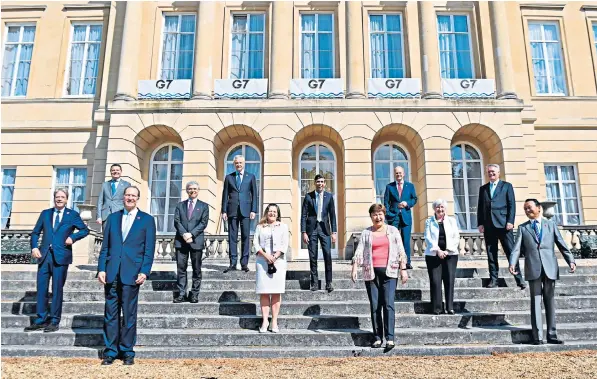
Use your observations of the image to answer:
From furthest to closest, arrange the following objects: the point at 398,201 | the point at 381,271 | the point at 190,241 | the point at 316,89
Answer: the point at 316,89 → the point at 398,201 → the point at 190,241 → the point at 381,271

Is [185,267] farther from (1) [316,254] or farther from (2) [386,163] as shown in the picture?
(2) [386,163]

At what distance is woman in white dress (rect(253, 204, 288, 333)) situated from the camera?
595cm

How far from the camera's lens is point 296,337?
575 centimetres

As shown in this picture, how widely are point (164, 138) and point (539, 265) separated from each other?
11967mm

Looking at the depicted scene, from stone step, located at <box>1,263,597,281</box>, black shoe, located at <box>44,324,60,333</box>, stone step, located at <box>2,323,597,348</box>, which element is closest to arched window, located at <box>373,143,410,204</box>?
stone step, located at <box>1,263,597,281</box>

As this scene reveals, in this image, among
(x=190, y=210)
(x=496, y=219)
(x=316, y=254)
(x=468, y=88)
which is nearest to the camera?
(x=190, y=210)

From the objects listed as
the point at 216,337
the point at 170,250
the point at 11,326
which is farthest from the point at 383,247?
the point at 170,250

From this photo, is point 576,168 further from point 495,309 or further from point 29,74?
point 29,74

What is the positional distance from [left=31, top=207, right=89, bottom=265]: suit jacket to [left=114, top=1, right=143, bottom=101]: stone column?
831cm

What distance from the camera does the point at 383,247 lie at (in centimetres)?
553

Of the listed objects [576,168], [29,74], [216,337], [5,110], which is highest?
[29,74]

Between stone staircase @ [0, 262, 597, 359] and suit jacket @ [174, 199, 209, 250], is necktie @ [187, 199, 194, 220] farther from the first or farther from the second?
stone staircase @ [0, 262, 597, 359]

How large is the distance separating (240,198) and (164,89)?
785cm

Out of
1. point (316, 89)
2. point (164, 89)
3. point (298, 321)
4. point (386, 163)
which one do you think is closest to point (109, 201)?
point (298, 321)
